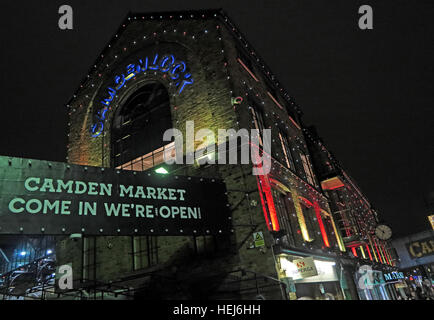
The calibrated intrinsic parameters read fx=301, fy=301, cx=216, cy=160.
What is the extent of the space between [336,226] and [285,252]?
1032cm

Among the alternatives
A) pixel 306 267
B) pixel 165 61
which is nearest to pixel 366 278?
pixel 306 267

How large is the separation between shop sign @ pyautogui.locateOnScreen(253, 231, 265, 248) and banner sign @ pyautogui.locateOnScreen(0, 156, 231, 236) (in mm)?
1095

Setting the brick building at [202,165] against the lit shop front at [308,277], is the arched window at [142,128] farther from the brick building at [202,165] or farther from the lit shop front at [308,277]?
the lit shop front at [308,277]

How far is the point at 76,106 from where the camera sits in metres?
17.5

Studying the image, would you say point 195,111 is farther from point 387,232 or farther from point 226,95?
point 387,232

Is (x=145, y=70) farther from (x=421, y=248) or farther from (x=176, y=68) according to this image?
(x=421, y=248)

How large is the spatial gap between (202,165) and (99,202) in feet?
16.4

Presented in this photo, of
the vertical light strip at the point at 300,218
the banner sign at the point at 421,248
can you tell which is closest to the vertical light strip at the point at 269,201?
the vertical light strip at the point at 300,218

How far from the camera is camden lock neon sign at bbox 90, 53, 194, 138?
1350 centimetres

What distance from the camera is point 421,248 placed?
4747cm

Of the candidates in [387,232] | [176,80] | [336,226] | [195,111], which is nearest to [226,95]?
[195,111]

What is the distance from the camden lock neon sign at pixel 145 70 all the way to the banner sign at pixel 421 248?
50812 millimetres

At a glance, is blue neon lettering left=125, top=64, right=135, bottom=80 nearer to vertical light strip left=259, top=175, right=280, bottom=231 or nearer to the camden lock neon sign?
the camden lock neon sign

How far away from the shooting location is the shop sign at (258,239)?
9055 millimetres
